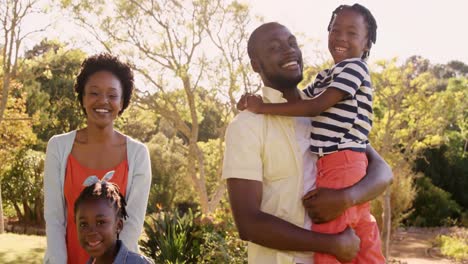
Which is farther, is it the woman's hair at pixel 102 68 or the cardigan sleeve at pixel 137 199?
the woman's hair at pixel 102 68

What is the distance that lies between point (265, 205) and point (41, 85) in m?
22.0

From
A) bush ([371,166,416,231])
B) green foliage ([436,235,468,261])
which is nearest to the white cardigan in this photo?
bush ([371,166,416,231])

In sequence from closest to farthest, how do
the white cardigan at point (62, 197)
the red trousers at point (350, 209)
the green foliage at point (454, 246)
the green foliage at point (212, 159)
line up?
the red trousers at point (350, 209) → the white cardigan at point (62, 197) → the green foliage at point (454, 246) → the green foliage at point (212, 159)

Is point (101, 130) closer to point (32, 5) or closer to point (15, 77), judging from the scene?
point (32, 5)

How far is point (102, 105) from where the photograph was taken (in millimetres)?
2475

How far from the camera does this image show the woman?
2.44 m

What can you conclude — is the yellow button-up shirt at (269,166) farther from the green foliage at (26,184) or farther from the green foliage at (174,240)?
the green foliage at (26,184)

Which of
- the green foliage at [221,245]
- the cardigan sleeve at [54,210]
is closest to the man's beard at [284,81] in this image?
the cardigan sleeve at [54,210]

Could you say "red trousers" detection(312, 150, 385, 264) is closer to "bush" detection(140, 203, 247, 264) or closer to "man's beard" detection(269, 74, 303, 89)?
"man's beard" detection(269, 74, 303, 89)

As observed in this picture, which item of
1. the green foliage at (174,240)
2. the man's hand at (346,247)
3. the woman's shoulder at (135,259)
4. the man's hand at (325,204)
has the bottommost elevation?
the green foliage at (174,240)

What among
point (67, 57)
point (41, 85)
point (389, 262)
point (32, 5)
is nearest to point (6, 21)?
point (32, 5)

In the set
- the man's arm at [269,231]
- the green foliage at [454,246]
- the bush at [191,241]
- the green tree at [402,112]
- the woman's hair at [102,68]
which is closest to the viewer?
the man's arm at [269,231]

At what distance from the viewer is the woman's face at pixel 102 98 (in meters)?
2.48

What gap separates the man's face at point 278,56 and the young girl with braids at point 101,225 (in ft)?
2.39
